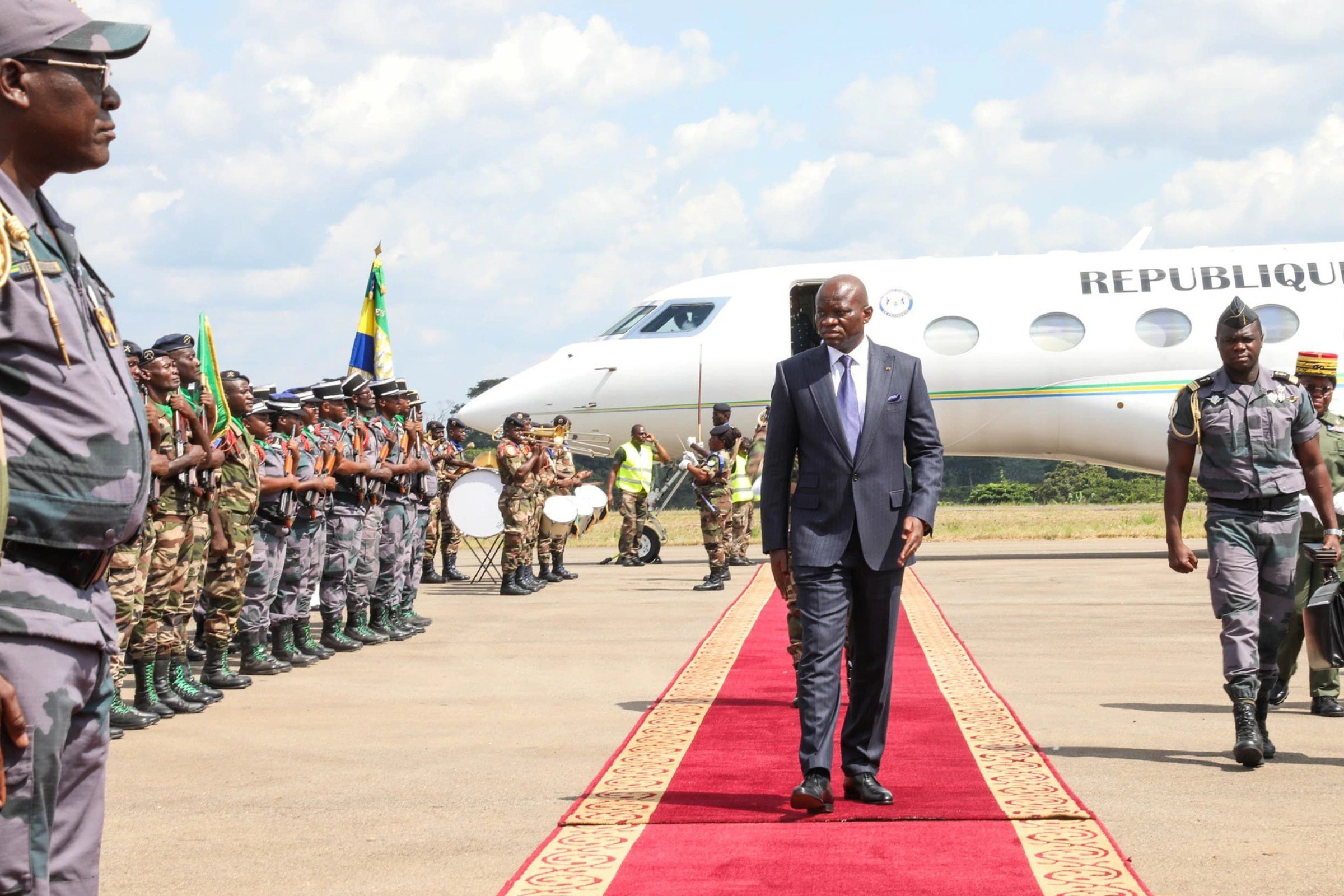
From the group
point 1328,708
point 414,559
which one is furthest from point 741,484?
point 1328,708

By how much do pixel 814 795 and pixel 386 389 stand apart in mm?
6981

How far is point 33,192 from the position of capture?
2.71 metres

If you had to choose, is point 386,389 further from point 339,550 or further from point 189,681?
point 189,681

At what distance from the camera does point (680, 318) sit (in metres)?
19.5

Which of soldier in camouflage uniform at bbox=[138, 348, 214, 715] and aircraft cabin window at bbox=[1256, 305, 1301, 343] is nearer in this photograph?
soldier in camouflage uniform at bbox=[138, 348, 214, 715]

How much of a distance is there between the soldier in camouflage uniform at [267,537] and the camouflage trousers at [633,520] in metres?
9.42

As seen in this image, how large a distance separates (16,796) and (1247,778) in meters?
4.87

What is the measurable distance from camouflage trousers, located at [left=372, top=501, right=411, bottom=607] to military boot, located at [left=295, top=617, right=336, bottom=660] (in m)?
0.97

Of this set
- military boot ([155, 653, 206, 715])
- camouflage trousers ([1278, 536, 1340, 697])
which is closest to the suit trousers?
camouflage trousers ([1278, 536, 1340, 697])

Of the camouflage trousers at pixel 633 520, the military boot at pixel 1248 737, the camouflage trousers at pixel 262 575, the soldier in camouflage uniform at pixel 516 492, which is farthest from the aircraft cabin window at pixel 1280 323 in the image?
the military boot at pixel 1248 737

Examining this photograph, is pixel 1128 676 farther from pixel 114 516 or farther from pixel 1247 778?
pixel 114 516

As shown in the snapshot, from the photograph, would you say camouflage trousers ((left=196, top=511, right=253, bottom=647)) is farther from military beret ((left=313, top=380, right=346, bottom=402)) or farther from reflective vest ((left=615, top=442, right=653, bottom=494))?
reflective vest ((left=615, top=442, right=653, bottom=494))

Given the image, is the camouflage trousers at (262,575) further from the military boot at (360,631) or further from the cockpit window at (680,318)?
the cockpit window at (680,318)

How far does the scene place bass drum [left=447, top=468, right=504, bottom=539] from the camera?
50.1 feet
